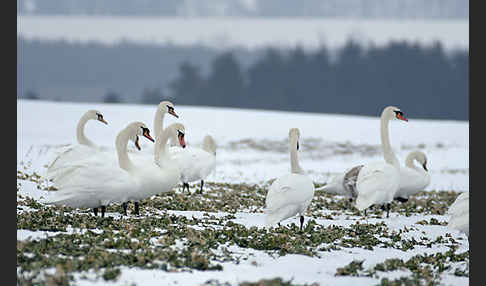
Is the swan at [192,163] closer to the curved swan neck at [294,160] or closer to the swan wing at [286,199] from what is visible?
the curved swan neck at [294,160]

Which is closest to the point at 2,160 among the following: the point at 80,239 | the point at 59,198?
the point at 59,198

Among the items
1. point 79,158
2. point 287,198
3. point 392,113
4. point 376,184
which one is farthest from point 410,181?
point 79,158

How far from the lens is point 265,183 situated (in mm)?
18703

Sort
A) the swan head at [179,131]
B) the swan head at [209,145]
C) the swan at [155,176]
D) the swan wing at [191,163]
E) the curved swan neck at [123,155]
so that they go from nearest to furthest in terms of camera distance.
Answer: the swan at [155,176], the curved swan neck at [123,155], the swan head at [179,131], the swan wing at [191,163], the swan head at [209,145]

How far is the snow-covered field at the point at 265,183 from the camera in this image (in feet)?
26.3

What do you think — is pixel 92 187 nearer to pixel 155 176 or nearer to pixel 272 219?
pixel 155 176

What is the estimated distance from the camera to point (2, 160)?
9023mm

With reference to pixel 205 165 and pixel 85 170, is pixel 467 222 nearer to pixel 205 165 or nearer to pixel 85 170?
pixel 85 170

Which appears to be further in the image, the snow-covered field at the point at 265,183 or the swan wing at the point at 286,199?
the swan wing at the point at 286,199

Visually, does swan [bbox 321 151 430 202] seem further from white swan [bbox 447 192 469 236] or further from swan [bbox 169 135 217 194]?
white swan [bbox 447 192 469 236]

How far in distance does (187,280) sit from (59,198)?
9.86ft

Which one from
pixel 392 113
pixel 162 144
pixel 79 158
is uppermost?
pixel 392 113

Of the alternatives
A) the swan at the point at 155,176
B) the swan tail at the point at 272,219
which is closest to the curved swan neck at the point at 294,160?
the swan tail at the point at 272,219

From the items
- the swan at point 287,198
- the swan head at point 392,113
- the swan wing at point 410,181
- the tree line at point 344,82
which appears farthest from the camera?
the tree line at point 344,82
